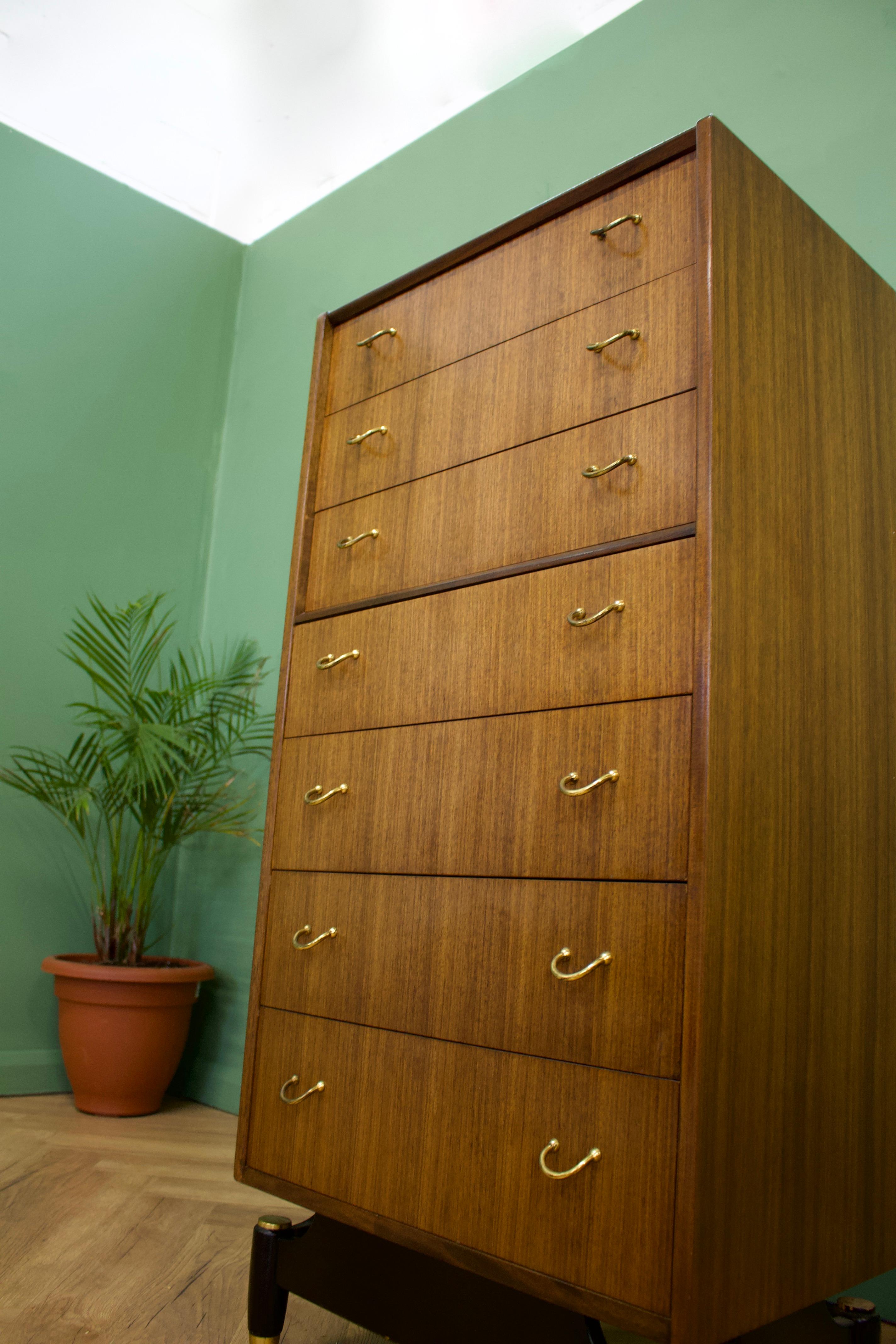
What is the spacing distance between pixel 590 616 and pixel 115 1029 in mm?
1669

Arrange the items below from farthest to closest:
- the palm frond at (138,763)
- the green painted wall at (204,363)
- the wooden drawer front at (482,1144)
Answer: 1. the palm frond at (138,763)
2. the green painted wall at (204,363)
3. the wooden drawer front at (482,1144)

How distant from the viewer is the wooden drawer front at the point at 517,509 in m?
1.05

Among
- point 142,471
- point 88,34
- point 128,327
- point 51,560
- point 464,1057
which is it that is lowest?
point 464,1057

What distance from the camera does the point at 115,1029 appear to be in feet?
7.27

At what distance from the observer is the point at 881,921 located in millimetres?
1156

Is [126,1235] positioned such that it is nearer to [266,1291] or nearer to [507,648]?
[266,1291]

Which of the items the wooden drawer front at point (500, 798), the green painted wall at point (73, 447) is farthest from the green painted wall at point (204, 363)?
the wooden drawer front at point (500, 798)

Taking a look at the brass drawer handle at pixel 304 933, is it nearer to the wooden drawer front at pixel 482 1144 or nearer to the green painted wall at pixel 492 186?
the wooden drawer front at pixel 482 1144

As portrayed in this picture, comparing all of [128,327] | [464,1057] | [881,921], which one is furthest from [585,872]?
[128,327]

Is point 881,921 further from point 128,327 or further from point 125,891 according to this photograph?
point 128,327

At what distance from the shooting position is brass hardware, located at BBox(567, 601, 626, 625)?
1041mm

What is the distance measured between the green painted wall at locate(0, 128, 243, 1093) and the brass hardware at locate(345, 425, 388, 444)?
54.9 inches

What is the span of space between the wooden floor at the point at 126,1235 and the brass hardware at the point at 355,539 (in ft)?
3.29

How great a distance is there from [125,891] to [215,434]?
133 cm
